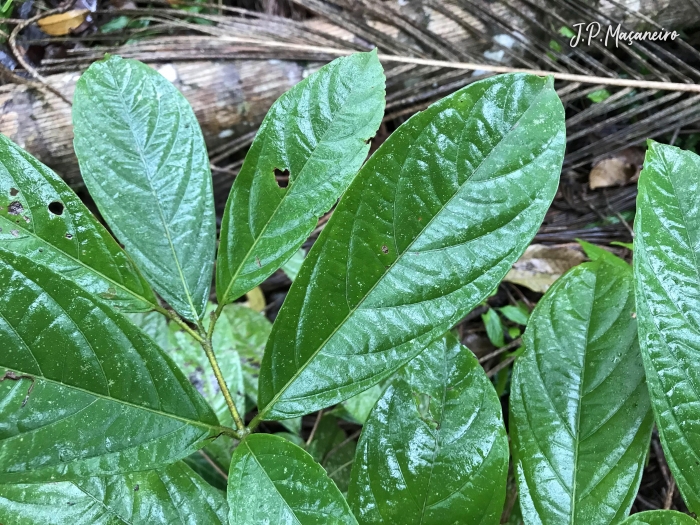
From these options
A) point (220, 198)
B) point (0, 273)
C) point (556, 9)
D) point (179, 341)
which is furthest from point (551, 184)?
point (220, 198)

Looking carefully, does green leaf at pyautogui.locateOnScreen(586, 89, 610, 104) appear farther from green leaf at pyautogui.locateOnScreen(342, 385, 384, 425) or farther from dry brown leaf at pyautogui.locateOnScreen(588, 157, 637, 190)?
green leaf at pyautogui.locateOnScreen(342, 385, 384, 425)

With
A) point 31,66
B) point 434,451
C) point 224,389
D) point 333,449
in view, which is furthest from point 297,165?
point 31,66

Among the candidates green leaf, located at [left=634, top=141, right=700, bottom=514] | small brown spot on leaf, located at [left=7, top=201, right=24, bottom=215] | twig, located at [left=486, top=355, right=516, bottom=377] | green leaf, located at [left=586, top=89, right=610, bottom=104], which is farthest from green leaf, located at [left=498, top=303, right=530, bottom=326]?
small brown spot on leaf, located at [left=7, top=201, right=24, bottom=215]

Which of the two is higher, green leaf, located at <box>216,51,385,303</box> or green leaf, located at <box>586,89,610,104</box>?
green leaf, located at <box>586,89,610,104</box>

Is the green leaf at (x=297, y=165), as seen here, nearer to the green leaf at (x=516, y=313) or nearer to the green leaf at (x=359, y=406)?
the green leaf at (x=359, y=406)

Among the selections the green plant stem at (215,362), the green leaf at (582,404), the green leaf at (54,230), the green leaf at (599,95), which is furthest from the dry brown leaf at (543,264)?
the green leaf at (54,230)

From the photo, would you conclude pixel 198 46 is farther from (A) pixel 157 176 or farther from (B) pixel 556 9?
(B) pixel 556 9

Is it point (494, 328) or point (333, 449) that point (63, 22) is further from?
point (494, 328)
